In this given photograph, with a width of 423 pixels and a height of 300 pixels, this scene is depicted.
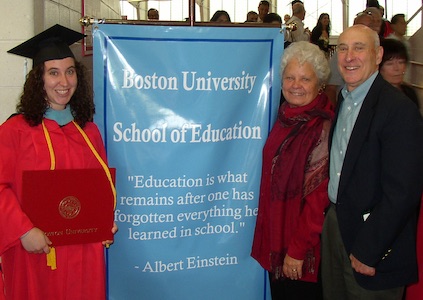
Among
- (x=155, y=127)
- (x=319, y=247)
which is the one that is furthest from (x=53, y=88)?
(x=319, y=247)

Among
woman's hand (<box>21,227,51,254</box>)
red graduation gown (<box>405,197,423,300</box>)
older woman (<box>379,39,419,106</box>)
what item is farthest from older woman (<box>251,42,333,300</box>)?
woman's hand (<box>21,227,51,254</box>)

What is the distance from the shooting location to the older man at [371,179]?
1647 mm

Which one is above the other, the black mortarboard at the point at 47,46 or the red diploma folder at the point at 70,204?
the black mortarboard at the point at 47,46

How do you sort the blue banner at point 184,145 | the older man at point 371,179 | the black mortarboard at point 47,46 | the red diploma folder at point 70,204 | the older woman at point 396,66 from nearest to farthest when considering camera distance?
1. the older man at point 371,179
2. the red diploma folder at point 70,204
3. the black mortarboard at point 47,46
4. the blue banner at point 184,145
5. the older woman at point 396,66

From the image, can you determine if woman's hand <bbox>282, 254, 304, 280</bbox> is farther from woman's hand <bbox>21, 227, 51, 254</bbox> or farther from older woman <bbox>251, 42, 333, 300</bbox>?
woman's hand <bbox>21, 227, 51, 254</bbox>

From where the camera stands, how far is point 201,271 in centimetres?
229

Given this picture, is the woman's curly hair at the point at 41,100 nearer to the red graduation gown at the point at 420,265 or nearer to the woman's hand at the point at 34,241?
the woman's hand at the point at 34,241

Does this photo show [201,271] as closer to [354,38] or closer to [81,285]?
[81,285]

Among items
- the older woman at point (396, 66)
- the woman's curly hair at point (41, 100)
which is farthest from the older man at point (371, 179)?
the woman's curly hair at point (41, 100)

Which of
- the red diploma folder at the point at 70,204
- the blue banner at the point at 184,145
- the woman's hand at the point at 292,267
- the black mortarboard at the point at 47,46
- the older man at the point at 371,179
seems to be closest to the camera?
the older man at the point at 371,179

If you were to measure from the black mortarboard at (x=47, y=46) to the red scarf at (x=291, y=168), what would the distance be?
961 millimetres

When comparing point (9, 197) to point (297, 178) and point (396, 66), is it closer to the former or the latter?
point (297, 178)

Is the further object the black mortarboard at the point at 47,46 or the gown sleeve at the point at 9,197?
the black mortarboard at the point at 47,46

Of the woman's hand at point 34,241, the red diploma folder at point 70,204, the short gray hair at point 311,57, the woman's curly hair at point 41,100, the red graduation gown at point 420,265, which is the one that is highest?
the short gray hair at point 311,57
